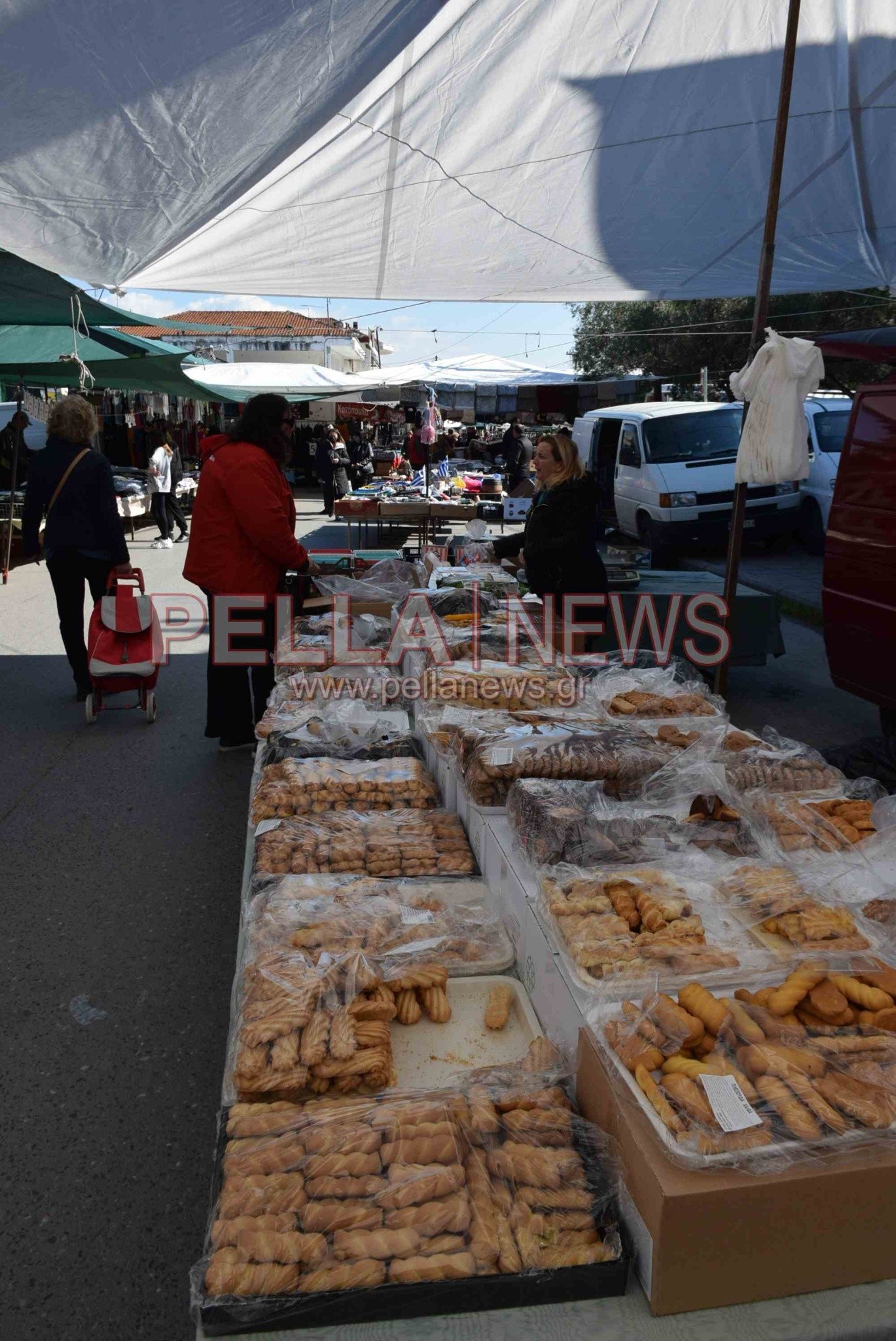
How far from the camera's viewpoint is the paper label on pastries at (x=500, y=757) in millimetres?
2713

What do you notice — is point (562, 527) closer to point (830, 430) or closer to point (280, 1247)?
point (280, 1247)

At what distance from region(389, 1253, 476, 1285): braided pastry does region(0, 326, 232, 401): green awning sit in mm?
10750

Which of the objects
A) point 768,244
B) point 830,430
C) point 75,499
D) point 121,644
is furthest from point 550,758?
point 830,430

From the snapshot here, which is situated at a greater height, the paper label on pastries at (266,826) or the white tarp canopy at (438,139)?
the white tarp canopy at (438,139)

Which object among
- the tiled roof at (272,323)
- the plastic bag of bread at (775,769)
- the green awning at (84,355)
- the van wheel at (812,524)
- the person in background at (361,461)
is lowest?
the plastic bag of bread at (775,769)

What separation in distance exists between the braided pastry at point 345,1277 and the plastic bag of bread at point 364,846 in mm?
1268

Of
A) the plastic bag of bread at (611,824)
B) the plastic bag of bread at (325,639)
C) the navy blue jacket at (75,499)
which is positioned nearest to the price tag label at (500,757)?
the plastic bag of bread at (611,824)

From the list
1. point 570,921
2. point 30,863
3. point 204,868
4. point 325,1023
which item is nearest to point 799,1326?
point 570,921

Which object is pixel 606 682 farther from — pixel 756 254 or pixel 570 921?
pixel 756 254

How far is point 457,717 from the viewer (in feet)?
10.6

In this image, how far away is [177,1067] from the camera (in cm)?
280

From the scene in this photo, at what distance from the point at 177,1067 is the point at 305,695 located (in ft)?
5.76

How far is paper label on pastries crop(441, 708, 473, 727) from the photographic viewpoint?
3158 mm

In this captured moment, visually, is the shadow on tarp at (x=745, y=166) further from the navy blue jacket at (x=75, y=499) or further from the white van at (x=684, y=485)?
the white van at (x=684, y=485)
